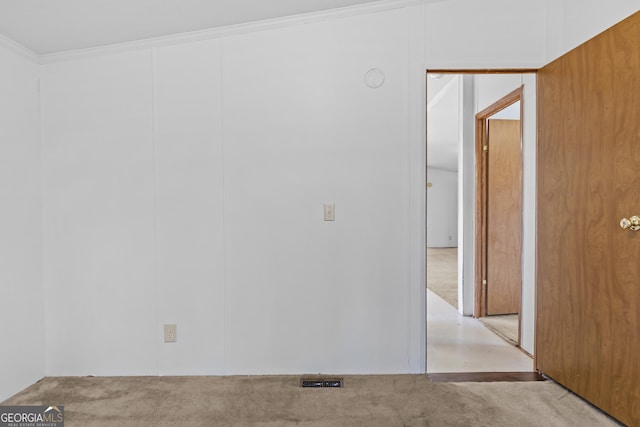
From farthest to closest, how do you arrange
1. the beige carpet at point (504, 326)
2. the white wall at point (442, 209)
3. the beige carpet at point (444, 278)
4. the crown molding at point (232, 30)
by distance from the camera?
the white wall at point (442, 209) < the beige carpet at point (444, 278) < the beige carpet at point (504, 326) < the crown molding at point (232, 30)

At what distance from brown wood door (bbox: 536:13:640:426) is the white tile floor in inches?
11.2

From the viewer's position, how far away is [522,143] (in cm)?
284

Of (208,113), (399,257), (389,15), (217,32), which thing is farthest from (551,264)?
(217,32)

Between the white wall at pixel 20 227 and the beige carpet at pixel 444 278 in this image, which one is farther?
the beige carpet at pixel 444 278

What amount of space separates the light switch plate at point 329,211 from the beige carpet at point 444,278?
255 cm

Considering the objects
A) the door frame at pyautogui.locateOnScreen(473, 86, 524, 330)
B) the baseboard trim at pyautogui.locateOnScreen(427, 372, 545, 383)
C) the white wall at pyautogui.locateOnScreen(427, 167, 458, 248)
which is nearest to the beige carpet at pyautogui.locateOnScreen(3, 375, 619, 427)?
the baseboard trim at pyautogui.locateOnScreen(427, 372, 545, 383)

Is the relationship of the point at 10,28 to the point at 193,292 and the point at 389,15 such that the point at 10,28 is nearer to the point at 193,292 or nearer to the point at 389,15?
the point at 193,292

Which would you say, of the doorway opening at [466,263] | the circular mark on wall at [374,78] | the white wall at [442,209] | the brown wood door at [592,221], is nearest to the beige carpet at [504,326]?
the doorway opening at [466,263]

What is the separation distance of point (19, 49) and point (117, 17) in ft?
2.38

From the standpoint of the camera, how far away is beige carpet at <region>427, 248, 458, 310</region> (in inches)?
185

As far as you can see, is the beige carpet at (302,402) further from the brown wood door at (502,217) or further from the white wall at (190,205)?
the brown wood door at (502,217)

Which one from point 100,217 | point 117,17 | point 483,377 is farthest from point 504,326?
point 117,17

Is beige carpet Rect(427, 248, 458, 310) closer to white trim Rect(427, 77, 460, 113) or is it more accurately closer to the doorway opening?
the doorway opening

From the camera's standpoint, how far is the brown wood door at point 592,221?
5.73ft
